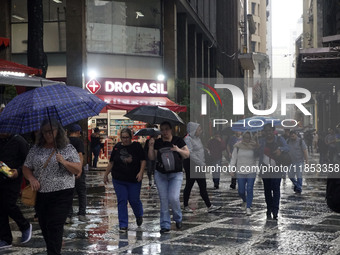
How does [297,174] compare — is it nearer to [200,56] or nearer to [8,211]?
[8,211]

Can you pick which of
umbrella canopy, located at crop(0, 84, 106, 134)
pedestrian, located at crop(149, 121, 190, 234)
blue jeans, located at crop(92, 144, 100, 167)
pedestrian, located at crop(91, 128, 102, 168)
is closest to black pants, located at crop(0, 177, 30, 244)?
umbrella canopy, located at crop(0, 84, 106, 134)

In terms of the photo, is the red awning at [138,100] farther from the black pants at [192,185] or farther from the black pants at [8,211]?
the black pants at [8,211]

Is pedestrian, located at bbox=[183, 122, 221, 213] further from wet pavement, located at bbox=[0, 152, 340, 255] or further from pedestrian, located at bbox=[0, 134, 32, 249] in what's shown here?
pedestrian, located at bbox=[0, 134, 32, 249]

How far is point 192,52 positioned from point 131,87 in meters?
8.20

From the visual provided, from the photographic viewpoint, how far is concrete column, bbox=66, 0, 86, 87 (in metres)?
26.0

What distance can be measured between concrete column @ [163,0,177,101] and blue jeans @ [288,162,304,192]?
43.2 ft

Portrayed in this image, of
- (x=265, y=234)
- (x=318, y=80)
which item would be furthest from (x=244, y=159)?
(x=318, y=80)

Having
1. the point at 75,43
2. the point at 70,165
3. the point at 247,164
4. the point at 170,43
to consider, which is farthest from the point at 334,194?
the point at 170,43

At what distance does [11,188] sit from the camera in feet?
29.2

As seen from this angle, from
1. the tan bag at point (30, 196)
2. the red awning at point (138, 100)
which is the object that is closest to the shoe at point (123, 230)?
the tan bag at point (30, 196)

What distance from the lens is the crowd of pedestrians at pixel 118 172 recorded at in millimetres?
6820

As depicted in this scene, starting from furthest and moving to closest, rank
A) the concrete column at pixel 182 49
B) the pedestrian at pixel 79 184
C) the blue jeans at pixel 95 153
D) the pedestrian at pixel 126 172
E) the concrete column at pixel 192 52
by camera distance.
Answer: the concrete column at pixel 192 52 < the concrete column at pixel 182 49 < the blue jeans at pixel 95 153 < the pedestrian at pixel 79 184 < the pedestrian at pixel 126 172

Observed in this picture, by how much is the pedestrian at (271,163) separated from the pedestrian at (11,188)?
456 cm

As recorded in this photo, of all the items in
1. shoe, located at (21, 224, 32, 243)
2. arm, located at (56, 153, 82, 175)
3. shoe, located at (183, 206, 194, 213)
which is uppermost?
arm, located at (56, 153, 82, 175)
